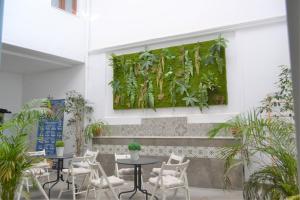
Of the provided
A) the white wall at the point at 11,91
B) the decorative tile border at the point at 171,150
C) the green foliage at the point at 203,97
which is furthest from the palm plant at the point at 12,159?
the white wall at the point at 11,91

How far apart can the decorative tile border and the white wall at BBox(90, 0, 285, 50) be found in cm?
291

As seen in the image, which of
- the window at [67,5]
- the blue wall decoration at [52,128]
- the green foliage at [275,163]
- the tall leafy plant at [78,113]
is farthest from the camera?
the blue wall decoration at [52,128]

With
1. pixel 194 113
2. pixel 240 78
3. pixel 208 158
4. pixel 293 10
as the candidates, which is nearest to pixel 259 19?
pixel 240 78

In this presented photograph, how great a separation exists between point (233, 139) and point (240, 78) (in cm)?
141

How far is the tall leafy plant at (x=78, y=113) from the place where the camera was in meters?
8.16

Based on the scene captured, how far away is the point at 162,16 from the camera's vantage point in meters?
7.61

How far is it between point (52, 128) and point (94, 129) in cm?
204

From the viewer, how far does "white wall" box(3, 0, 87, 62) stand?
6.79 m

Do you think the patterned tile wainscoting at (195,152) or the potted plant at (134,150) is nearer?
the potted plant at (134,150)

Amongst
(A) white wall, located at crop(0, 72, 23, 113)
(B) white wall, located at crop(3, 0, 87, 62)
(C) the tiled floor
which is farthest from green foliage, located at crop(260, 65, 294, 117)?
(A) white wall, located at crop(0, 72, 23, 113)

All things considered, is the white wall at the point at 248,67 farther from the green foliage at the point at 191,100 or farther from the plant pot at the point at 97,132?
the plant pot at the point at 97,132

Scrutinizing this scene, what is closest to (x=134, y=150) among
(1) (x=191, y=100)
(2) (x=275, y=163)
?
(1) (x=191, y=100)

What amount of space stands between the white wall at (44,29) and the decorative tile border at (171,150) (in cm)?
286

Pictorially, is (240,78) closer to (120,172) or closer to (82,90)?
(120,172)
